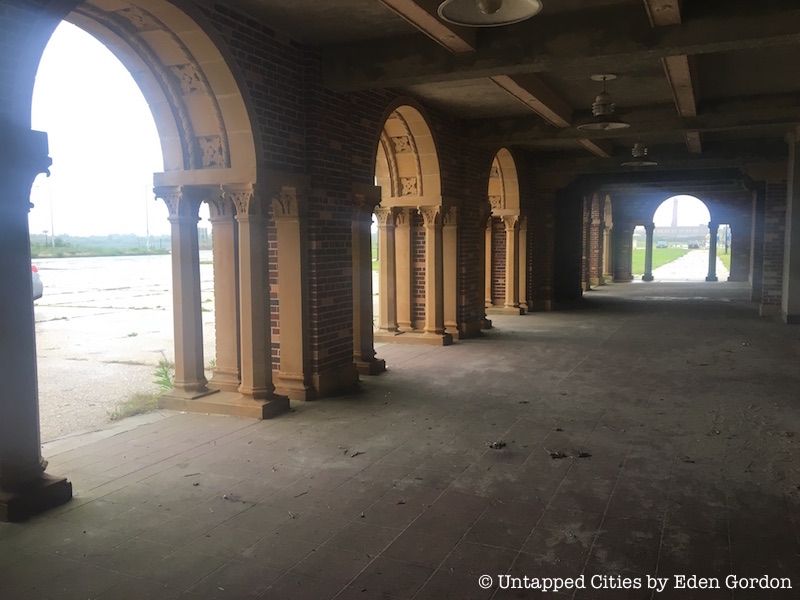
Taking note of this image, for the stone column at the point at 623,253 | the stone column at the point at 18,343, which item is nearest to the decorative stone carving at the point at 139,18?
the stone column at the point at 18,343

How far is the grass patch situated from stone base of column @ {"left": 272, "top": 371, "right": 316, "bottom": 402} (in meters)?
1.18

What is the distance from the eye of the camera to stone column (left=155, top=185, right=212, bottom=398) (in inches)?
235

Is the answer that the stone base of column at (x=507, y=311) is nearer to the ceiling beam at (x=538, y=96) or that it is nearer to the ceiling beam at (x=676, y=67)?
the ceiling beam at (x=538, y=96)

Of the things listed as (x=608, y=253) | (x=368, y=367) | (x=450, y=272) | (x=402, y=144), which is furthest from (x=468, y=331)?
(x=608, y=253)

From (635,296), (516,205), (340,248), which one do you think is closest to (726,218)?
(635,296)

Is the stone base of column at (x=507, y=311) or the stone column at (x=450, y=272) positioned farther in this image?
the stone base of column at (x=507, y=311)

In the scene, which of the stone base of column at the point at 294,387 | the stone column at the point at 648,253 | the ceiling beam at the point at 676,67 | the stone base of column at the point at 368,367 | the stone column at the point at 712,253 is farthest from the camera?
the stone column at the point at 648,253

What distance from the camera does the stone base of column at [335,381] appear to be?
21.8 ft

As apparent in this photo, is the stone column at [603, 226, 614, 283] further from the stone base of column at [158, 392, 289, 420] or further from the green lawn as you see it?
the stone base of column at [158, 392, 289, 420]

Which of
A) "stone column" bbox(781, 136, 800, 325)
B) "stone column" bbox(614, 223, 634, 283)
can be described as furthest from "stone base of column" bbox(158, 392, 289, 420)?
"stone column" bbox(614, 223, 634, 283)

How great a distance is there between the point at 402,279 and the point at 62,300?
11.1 meters

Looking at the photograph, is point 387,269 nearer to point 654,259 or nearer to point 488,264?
point 488,264

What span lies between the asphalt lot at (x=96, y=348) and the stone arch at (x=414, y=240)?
291 centimetres

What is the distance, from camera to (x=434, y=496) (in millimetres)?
4047
